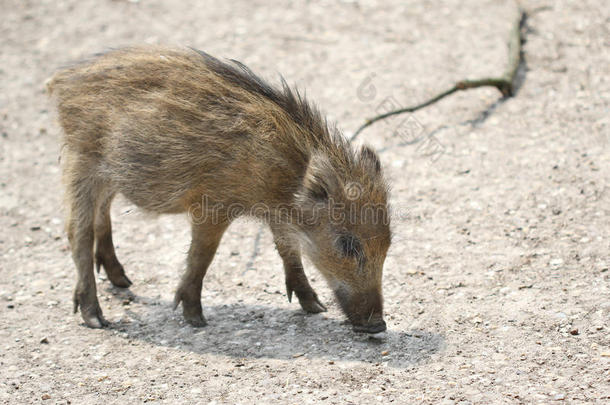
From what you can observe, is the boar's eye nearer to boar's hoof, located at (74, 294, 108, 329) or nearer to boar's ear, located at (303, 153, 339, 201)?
boar's ear, located at (303, 153, 339, 201)

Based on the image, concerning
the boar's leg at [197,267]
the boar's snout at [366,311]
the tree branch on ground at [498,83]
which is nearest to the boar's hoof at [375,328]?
the boar's snout at [366,311]

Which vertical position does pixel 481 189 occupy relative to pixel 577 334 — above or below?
above

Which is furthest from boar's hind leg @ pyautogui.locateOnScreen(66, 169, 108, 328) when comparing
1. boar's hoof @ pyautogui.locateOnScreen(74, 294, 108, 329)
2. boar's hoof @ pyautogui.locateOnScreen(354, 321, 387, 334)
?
boar's hoof @ pyautogui.locateOnScreen(354, 321, 387, 334)

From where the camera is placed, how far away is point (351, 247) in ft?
18.1

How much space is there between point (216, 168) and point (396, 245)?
207cm

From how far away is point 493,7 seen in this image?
11219 millimetres

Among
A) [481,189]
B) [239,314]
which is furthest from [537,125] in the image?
[239,314]

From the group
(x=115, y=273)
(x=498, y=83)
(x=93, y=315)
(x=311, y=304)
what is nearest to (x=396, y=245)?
(x=311, y=304)

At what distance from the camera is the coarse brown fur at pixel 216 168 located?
552cm

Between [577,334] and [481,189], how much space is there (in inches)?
101

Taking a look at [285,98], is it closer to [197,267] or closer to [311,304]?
[197,267]

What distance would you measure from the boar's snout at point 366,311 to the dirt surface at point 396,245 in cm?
19

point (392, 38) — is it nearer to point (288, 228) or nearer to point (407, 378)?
point (288, 228)

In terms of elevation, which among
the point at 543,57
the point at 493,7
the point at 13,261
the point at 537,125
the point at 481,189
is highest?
the point at 493,7
